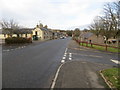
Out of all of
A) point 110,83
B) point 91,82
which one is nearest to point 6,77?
point 91,82

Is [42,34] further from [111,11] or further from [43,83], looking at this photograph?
[43,83]

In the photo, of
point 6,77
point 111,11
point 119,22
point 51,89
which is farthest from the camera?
point 111,11

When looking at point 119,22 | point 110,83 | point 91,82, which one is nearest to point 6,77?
point 91,82

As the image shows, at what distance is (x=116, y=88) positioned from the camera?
5793mm

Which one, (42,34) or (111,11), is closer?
(111,11)

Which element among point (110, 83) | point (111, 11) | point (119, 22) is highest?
point (111, 11)

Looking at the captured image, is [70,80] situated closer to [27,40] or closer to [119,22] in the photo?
[119,22]

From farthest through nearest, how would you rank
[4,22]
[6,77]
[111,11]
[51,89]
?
[4,22], [111,11], [6,77], [51,89]

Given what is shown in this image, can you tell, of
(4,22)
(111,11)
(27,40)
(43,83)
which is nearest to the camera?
(43,83)

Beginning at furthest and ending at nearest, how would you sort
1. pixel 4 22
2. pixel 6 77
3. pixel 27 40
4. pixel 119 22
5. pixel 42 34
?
pixel 42 34, pixel 4 22, pixel 27 40, pixel 119 22, pixel 6 77

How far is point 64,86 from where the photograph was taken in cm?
591

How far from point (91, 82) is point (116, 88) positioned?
1097 mm

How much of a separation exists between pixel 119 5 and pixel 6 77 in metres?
26.0

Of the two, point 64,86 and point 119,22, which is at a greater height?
point 119,22
